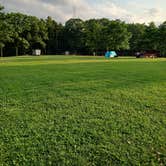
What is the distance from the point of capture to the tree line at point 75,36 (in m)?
62.8

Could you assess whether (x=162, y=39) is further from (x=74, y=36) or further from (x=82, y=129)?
(x=82, y=129)

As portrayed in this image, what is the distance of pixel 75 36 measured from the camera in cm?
8588

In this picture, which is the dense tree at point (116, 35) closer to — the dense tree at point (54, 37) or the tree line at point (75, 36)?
the tree line at point (75, 36)

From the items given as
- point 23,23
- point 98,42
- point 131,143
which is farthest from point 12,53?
point 131,143

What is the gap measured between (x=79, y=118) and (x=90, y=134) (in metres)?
0.85

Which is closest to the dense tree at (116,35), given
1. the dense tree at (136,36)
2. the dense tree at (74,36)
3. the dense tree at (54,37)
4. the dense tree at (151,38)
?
the dense tree at (151,38)

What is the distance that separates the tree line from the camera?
62.8 metres

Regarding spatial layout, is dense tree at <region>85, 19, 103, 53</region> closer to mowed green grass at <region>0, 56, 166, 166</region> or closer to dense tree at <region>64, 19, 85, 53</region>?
dense tree at <region>64, 19, 85, 53</region>

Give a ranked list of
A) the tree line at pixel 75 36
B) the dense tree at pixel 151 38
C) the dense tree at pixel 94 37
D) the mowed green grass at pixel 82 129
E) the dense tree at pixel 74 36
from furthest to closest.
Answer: the dense tree at pixel 74 36 → the dense tree at pixel 94 37 → the dense tree at pixel 151 38 → the tree line at pixel 75 36 → the mowed green grass at pixel 82 129

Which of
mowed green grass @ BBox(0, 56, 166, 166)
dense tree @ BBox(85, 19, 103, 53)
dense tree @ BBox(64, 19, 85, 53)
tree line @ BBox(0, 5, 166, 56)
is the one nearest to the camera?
mowed green grass @ BBox(0, 56, 166, 166)

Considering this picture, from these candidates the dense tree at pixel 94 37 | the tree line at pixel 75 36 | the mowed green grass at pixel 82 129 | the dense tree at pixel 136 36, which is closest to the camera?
the mowed green grass at pixel 82 129

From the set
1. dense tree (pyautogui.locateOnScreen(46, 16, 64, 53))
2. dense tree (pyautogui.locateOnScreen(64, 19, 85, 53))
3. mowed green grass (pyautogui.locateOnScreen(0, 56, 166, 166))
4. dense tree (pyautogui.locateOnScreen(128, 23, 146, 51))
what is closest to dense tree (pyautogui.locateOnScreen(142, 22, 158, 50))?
dense tree (pyautogui.locateOnScreen(128, 23, 146, 51))

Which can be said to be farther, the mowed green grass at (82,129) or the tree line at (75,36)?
the tree line at (75,36)

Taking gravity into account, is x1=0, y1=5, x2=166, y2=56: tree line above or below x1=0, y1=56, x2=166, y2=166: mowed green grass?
above
